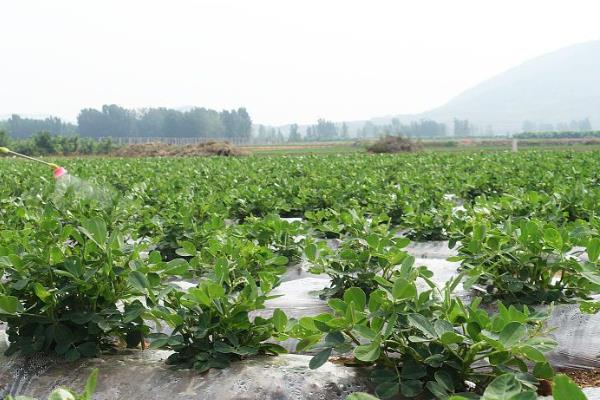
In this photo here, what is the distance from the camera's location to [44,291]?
85.9 inches

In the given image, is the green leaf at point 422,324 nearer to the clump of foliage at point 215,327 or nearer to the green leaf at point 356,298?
the green leaf at point 356,298

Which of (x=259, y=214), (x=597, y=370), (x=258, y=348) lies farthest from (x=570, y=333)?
(x=259, y=214)

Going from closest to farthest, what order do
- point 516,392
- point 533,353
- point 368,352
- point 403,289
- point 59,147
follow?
point 516,392 < point 533,353 < point 368,352 < point 403,289 < point 59,147

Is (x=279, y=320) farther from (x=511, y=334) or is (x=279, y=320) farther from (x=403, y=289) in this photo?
(x=511, y=334)

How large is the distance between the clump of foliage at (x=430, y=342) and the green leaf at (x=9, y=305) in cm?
104

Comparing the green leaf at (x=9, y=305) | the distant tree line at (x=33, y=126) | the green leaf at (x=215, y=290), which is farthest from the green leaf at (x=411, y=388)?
the distant tree line at (x=33, y=126)

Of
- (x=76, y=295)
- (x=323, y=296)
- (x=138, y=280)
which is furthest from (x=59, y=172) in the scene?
Result: (x=138, y=280)

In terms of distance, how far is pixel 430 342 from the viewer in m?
1.86

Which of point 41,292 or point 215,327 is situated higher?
point 41,292

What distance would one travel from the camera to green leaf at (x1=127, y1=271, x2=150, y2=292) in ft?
7.15

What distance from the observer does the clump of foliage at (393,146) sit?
35344mm

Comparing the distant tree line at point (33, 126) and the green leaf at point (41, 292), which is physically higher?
the distant tree line at point (33, 126)

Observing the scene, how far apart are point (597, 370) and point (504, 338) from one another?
2.99 ft

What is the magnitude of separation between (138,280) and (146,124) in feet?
435
